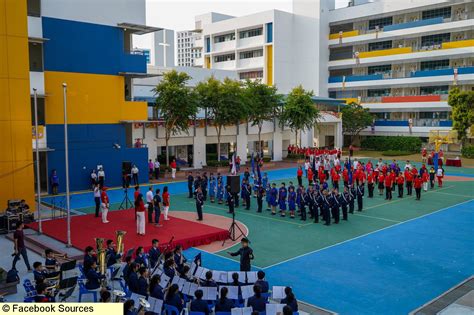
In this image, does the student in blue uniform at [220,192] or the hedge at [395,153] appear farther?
the hedge at [395,153]

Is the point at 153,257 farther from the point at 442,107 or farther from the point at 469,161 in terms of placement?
the point at 442,107

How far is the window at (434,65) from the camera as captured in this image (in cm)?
5834

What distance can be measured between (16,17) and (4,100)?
396cm

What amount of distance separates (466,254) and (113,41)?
84.0ft

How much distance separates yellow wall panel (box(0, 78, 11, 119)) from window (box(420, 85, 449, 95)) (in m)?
50.2

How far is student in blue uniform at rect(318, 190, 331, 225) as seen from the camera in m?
21.2

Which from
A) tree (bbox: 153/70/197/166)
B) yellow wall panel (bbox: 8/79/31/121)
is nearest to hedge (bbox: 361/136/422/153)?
tree (bbox: 153/70/197/166)

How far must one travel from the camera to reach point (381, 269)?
49.7 ft

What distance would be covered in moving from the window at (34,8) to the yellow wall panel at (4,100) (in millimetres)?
8220

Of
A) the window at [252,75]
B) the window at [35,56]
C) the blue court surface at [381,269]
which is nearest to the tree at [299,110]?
the window at [252,75]

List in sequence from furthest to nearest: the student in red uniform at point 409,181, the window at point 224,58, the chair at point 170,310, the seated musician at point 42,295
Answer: the window at point 224,58 → the student in red uniform at point 409,181 → the chair at point 170,310 → the seated musician at point 42,295

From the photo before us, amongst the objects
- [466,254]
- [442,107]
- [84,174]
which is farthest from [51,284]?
[442,107]

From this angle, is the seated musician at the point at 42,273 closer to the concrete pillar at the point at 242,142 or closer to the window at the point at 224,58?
the concrete pillar at the point at 242,142

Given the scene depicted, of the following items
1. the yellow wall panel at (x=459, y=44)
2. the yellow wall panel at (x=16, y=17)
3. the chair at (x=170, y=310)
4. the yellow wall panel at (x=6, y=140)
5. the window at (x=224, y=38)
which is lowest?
the chair at (x=170, y=310)
